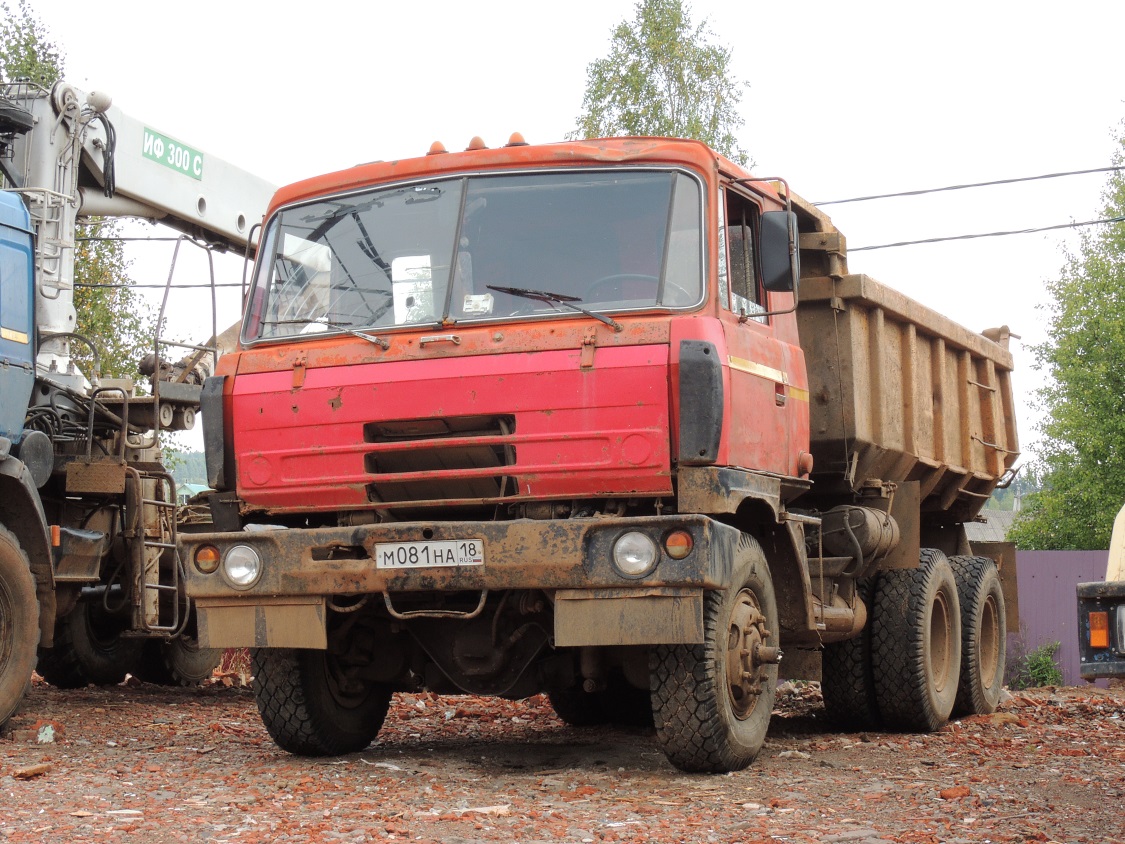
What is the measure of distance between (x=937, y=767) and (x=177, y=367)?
619 centimetres

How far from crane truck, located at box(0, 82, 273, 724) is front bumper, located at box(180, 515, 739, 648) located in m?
1.84

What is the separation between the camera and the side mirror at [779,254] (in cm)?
683

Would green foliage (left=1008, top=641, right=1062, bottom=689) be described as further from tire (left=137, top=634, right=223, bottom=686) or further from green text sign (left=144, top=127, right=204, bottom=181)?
green text sign (left=144, top=127, right=204, bottom=181)

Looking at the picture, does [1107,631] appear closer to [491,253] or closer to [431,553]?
[431,553]

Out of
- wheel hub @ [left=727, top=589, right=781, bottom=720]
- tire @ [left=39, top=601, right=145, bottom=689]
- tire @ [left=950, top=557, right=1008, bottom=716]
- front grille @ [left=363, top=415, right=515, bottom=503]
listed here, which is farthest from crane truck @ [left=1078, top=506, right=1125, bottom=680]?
tire @ [left=39, top=601, right=145, bottom=689]

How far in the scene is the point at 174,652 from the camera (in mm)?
11227

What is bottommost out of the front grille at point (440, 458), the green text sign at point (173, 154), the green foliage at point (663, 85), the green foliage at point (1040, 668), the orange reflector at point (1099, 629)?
the green foliage at point (1040, 668)

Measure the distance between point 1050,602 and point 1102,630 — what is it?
2195 cm

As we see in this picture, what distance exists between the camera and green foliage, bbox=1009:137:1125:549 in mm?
34656

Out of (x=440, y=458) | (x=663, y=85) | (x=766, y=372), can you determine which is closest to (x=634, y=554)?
(x=440, y=458)

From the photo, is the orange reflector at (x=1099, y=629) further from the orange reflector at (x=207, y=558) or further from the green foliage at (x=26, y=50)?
the green foliage at (x=26, y=50)

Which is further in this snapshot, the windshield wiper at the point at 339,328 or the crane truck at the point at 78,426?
the crane truck at the point at 78,426

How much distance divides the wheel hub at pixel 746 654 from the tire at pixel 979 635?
383cm

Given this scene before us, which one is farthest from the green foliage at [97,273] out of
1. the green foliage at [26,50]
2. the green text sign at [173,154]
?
the green text sign at [173,154]
